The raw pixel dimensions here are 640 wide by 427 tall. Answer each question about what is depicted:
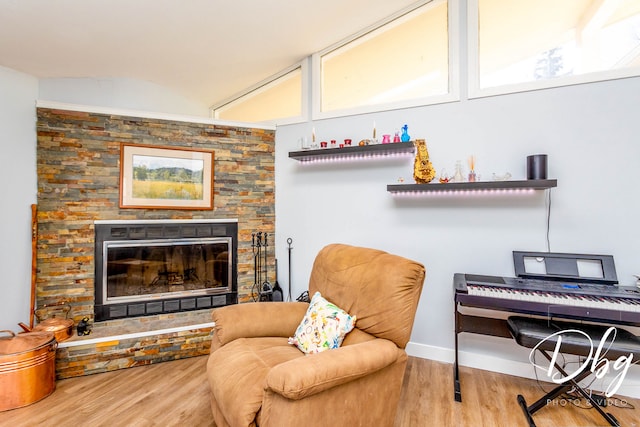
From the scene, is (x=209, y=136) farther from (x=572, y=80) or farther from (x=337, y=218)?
(x=572, y=80)

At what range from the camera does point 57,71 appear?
8.62ft

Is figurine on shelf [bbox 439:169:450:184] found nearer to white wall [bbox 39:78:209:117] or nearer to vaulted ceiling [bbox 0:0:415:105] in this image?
vaulted ceiling [bbox 0:0:415:105]

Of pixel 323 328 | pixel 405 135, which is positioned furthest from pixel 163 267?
pixel 405 135

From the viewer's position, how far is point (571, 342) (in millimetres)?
1749

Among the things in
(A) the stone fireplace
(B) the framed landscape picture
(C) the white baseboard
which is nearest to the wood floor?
(C) the white baseboard

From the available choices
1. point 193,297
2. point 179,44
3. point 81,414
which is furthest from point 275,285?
point 179,44

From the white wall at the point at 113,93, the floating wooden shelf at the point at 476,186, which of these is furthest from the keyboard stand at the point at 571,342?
the white wall at the point at 113,93

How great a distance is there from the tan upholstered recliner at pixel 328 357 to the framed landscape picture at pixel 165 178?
141 centimetres

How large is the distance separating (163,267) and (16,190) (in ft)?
4.05

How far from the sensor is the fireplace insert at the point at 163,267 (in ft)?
8.92

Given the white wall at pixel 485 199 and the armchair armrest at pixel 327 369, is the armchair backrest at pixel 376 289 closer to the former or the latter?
the armchair armrest at pixel 327 369

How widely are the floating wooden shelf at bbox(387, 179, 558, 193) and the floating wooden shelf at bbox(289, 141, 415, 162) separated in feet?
1.01

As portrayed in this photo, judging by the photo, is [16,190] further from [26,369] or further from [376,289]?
[376,289]

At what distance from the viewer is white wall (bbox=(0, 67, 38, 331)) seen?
2387mm
